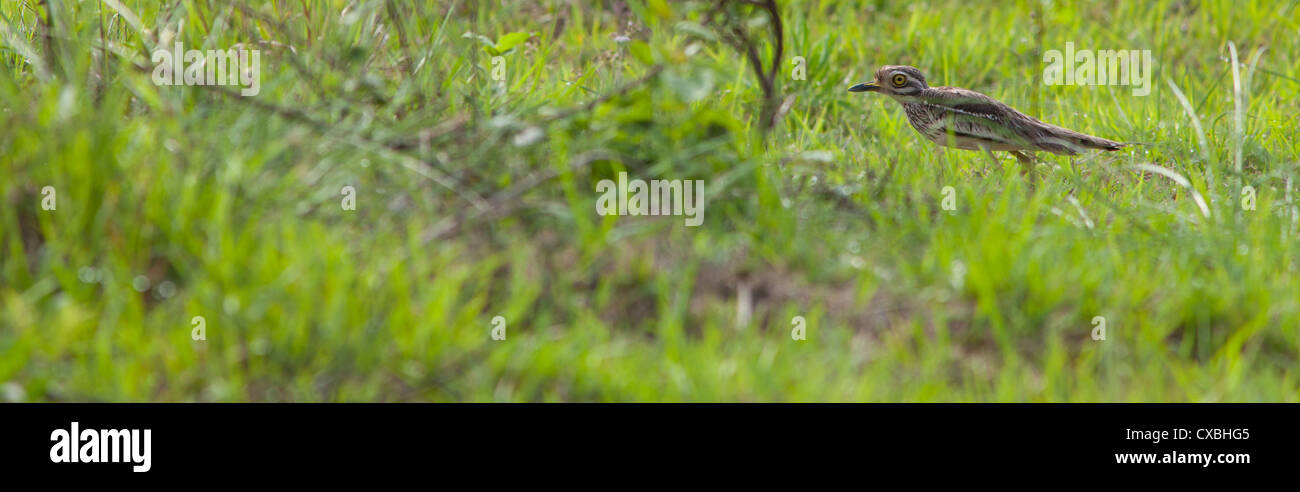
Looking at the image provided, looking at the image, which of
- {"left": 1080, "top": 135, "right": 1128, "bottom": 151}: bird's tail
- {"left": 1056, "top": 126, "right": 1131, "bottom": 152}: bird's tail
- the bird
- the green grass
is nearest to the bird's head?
the bird

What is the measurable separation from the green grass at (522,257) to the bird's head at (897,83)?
1.19 metres

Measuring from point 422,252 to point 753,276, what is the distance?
114cm

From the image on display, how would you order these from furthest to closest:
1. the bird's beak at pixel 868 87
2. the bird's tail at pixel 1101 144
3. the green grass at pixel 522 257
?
the bird's beak at pixel 868 87 → the bird's tail at pixel 1101 144 → the green grass at pixel 522 257

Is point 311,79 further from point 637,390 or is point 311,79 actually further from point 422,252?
point 637,390

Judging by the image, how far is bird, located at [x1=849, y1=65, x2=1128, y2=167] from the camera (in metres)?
6.63

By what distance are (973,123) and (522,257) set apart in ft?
11.4

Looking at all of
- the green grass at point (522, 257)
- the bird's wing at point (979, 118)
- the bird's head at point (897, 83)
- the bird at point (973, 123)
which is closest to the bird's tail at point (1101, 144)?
the bird at point (973, 123)

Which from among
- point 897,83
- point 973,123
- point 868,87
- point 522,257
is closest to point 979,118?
point 973,123

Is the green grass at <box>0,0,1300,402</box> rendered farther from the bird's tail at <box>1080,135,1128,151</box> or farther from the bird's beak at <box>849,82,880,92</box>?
the bird's beak at <box>849,82,880,92</box>

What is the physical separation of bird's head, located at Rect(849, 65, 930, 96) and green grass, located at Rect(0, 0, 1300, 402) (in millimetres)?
1194

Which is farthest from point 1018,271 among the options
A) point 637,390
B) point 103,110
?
point 103,110

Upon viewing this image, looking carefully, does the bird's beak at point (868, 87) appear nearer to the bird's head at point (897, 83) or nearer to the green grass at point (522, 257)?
the bird's head at point (897, 83)

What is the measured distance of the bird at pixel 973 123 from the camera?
663cm

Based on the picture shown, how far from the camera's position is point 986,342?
4.13 m
